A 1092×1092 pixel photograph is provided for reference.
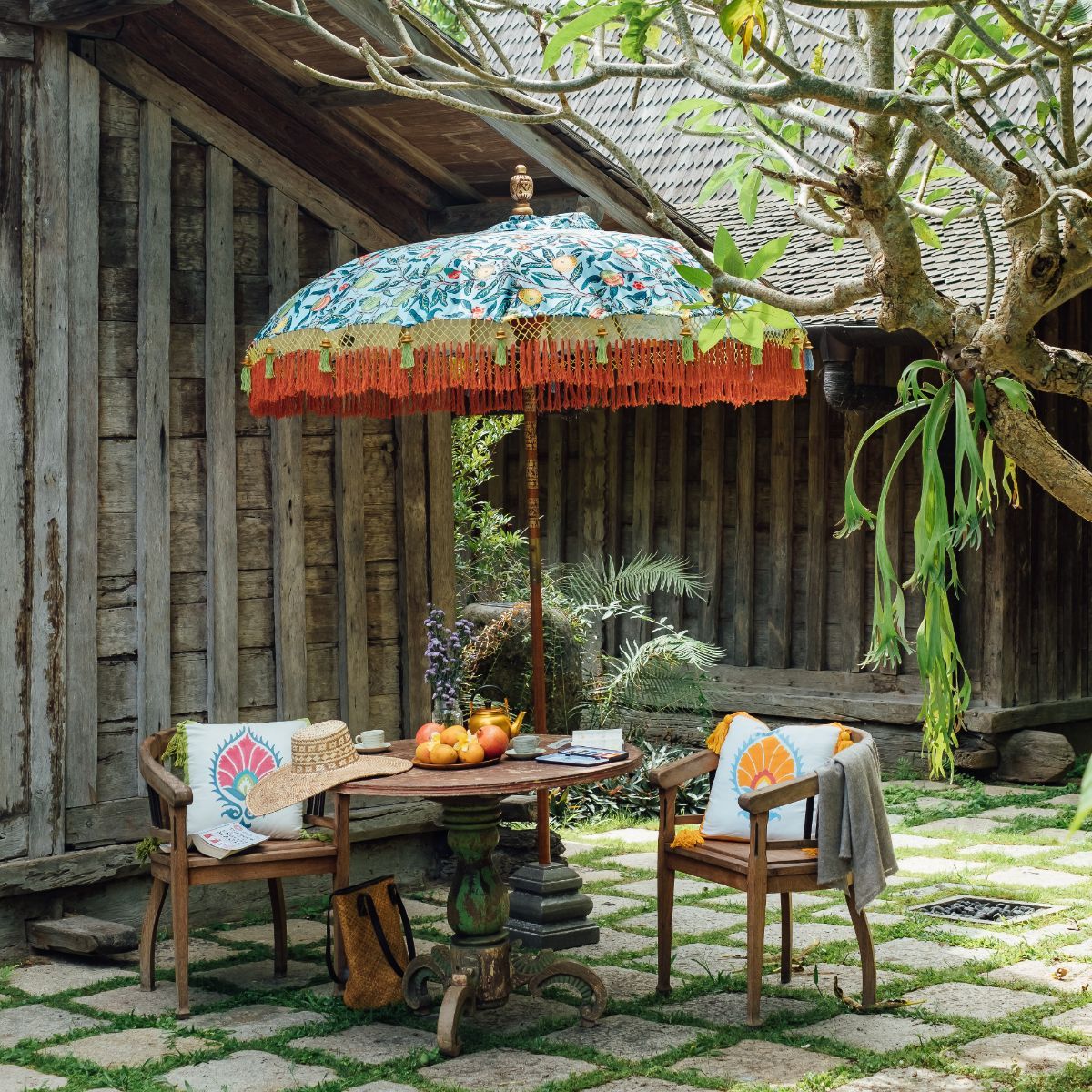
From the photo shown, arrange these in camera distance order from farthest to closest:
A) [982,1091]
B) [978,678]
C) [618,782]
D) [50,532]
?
[978,678]
[618,782]
[50,532]
[982,1091]

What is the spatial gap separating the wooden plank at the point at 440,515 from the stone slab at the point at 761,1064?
2.98m

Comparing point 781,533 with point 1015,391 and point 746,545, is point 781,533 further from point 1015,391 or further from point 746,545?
point 1015,391

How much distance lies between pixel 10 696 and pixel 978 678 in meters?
6.42

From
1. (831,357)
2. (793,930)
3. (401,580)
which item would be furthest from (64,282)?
(831,357)

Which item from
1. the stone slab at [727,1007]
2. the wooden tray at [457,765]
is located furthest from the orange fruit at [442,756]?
the stone slab at [727,1007]

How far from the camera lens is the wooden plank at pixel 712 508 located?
11070mm

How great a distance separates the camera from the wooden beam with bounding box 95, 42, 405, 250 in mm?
6082

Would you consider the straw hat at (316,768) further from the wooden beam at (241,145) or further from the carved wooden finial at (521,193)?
the wooden beam at (241,145)

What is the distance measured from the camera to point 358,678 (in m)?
6.81

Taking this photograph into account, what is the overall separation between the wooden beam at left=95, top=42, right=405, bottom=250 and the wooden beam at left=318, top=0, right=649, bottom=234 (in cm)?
82

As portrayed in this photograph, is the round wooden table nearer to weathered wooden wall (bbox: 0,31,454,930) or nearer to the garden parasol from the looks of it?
the garden parasol

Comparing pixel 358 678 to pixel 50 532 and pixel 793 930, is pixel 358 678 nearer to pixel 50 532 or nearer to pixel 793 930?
pixel 50 532

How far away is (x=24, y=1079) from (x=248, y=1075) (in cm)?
64

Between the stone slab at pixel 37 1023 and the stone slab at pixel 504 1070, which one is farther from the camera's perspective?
the stone slab at pixel 37 1023
